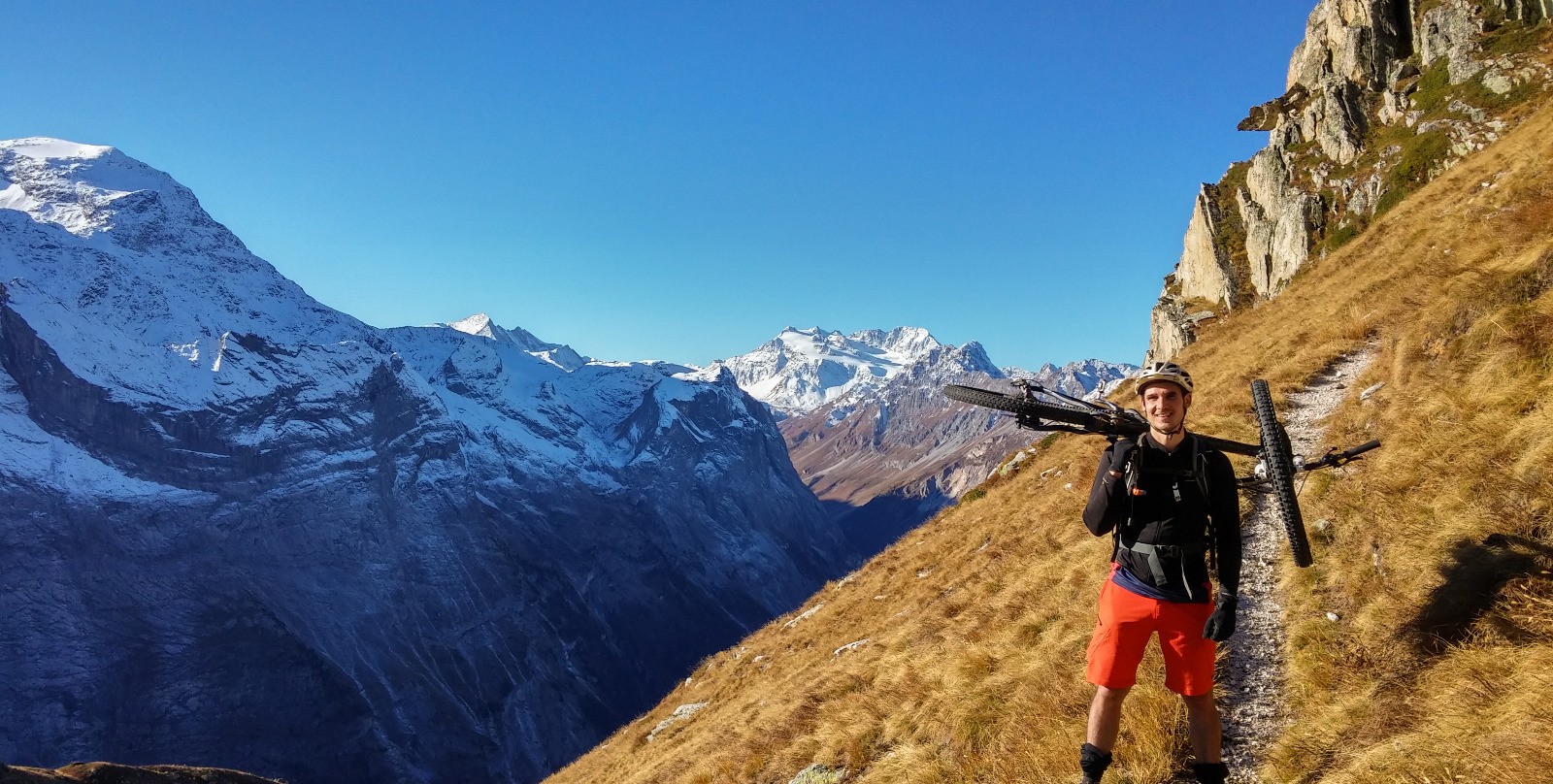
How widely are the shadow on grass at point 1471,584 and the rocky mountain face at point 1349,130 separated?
39054mm

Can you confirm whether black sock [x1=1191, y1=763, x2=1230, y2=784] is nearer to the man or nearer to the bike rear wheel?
the man

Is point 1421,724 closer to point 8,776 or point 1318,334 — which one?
point 1318,334

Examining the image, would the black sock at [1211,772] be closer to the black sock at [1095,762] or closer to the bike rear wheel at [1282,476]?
the black sock at [1095,762]

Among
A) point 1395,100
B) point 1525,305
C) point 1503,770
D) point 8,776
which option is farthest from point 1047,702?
point 1395,100

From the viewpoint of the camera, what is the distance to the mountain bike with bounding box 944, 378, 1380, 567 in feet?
26.1

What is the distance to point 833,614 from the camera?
85.0 ft

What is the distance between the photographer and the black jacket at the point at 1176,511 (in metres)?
6.73

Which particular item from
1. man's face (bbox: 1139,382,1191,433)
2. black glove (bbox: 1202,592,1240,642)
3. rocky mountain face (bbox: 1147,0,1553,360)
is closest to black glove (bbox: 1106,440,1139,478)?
man's face (bbox: 1139,382,1191,433)

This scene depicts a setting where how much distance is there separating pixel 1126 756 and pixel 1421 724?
2594 mm

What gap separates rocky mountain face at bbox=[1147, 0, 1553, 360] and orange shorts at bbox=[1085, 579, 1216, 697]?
42.2 metres

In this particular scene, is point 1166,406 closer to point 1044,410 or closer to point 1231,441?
point 1044,410

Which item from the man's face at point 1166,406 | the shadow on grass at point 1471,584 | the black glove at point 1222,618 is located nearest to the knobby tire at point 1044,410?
the man's face at point 1166,406

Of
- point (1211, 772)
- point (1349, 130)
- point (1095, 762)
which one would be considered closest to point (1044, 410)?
point (1095, 762)

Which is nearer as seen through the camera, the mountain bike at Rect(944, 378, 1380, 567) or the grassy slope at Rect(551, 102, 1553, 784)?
the grassy slope at Rect(551, 102, 1553, 784)
